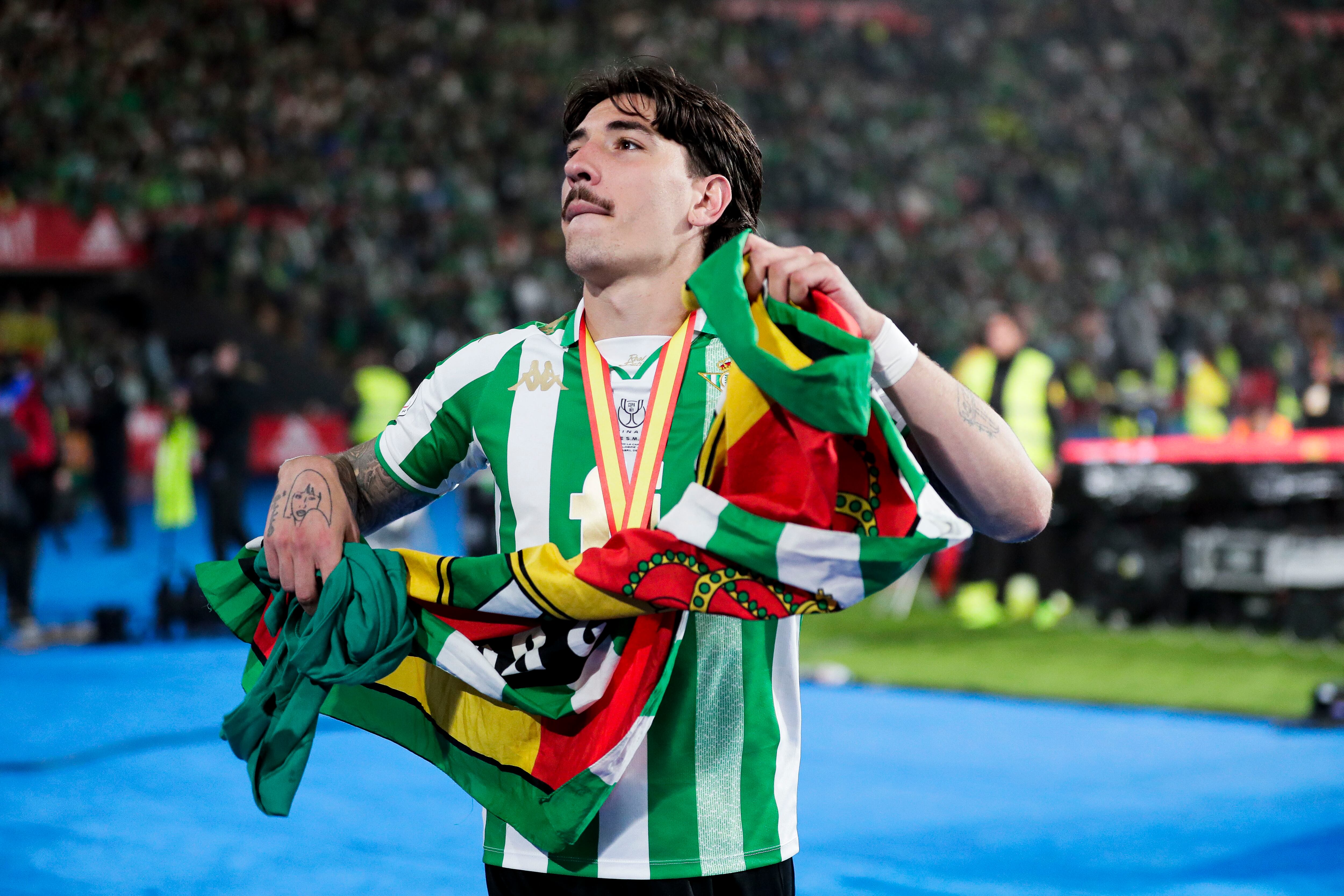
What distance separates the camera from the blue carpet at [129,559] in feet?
36.9

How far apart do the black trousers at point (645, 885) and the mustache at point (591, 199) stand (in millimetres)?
1059

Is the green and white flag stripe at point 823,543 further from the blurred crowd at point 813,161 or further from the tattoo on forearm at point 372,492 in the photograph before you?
the blurred crowd at point 813,161

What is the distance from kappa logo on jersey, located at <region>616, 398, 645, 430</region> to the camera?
7.04ft

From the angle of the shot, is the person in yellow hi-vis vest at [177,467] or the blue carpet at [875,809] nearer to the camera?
the blue carpet at [875,809]

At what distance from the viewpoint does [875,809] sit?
542 centimetres

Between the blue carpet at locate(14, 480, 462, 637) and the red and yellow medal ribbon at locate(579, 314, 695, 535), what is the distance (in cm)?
878

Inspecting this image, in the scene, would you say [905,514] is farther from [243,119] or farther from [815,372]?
[243,119]

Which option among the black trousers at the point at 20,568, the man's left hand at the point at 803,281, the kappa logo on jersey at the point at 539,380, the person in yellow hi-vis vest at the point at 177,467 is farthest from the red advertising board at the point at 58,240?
the man's left hand at the point at 803,281

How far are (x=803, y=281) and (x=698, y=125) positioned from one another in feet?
1.89

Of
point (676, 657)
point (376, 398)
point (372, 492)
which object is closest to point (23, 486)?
point (376, 398)

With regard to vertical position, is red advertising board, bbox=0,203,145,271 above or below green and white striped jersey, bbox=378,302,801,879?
above

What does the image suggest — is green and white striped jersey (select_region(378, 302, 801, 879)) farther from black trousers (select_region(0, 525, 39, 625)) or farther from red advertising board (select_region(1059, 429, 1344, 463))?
black trousers (select_region(0, 525, 39, 625))

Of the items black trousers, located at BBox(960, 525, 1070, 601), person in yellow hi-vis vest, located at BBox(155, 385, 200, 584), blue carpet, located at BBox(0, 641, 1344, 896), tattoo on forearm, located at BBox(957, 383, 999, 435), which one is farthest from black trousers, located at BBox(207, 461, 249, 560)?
tattoo on forearm, located at BBox(957, 383, 999, 435)

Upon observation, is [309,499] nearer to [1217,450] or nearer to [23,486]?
[1217,450]
